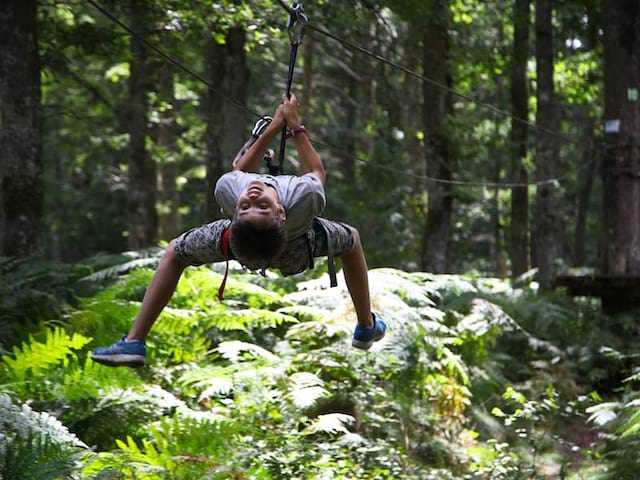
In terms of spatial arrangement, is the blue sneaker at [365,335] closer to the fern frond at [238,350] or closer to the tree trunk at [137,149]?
the fern frond at [238,350]

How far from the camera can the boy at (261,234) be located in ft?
15.0

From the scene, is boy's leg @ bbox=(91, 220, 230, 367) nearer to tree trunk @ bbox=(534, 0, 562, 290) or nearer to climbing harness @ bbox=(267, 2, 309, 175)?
climbing harness @ bbox=(267, 2, 309, 175)

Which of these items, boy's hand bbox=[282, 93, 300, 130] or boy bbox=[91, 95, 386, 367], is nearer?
boy bbox=[91, 95, 386, 367]

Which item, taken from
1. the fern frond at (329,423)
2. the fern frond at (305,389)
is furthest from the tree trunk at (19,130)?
the fern frond at (329,423)

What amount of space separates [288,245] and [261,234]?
1.58ft

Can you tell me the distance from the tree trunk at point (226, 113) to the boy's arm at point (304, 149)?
5.94 meters

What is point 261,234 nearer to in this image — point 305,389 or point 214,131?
point 305,389

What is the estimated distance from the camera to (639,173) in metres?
11.0

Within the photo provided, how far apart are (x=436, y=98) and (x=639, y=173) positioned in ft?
9.92

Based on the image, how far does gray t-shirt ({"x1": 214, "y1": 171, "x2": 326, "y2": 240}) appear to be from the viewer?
4754mm

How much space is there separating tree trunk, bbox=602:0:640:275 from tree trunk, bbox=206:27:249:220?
5032mm

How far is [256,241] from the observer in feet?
14.9

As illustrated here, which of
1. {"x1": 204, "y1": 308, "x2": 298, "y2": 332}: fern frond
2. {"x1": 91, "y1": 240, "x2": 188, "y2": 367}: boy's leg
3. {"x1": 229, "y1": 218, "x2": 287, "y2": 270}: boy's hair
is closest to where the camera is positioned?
{"x1": 229, "y1": 218, "x2": 287, "y2": 270}: boy's hair

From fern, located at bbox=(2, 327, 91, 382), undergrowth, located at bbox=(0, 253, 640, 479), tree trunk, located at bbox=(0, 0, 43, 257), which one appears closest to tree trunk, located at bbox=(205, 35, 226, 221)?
undergrowth, located at bbox=(0, 253, 640, 479)
